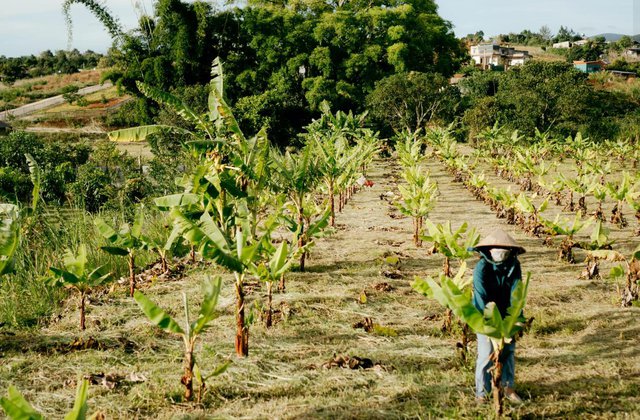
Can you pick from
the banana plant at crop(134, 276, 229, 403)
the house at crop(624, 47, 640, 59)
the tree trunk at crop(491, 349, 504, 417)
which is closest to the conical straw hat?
the tree trunk at crop(491, 349, 504, 417)

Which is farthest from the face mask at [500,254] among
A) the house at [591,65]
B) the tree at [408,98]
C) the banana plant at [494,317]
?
the house at [591,65]

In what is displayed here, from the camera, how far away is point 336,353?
13.2 ft

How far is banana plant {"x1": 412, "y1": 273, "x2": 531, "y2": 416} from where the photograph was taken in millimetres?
2852

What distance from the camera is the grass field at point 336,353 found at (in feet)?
10.9

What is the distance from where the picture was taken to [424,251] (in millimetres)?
7375

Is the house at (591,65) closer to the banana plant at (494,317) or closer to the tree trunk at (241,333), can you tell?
the tree trunk at (241,333)

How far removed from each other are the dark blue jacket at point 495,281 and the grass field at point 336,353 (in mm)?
625

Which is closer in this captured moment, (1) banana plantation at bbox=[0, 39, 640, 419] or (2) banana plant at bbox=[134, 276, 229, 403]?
(2) banana plant at bbox=[134, 276, 229, 403]

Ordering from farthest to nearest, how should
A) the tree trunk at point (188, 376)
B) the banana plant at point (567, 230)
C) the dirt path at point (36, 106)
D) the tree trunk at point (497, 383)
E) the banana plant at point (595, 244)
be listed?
the dirt path at point (36, 106)
the banana plant at point (567, 230)
the banana plant at point (595, 244)
the tree trunk at point (188, 376)
the tree trunk at point (497, 383)

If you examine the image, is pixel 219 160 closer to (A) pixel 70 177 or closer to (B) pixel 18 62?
(A) pixel 70 177

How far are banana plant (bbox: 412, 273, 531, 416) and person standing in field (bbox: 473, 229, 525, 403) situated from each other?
24 cm

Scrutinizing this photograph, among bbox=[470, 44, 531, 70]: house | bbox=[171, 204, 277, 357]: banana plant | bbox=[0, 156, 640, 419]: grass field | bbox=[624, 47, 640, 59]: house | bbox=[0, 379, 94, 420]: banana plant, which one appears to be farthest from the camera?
bbox=[624, 47, 640, 59]: house

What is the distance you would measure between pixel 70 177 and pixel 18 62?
155 feet

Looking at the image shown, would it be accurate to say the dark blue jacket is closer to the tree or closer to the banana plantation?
the banana plantation
